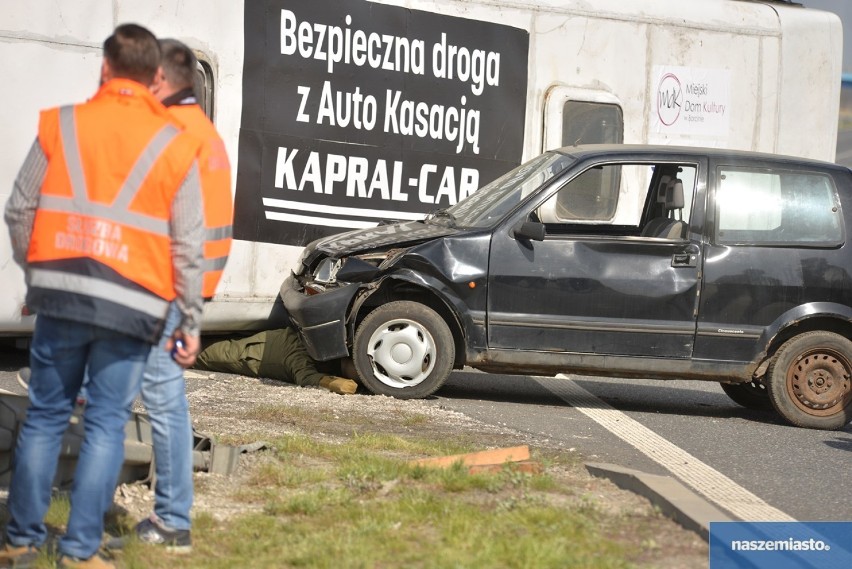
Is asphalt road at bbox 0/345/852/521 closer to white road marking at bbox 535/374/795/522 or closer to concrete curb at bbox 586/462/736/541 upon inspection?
white road marking at bbox 535/374/795/522

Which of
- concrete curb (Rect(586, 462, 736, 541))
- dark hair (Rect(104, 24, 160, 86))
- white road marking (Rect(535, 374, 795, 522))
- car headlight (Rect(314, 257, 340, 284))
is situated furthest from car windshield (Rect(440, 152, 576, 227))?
dark hair (Rect(104, 24, 160, 86))

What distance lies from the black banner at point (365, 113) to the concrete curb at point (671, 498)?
4.47m

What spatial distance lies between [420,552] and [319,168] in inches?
231

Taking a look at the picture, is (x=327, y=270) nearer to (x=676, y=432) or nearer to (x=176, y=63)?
(x=676, y=432)

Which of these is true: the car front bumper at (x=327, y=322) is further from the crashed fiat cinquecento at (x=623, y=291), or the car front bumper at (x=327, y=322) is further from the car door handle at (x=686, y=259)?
the car door handle at (x=686, y=259)

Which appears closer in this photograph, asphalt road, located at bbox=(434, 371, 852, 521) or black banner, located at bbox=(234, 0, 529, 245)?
asphalt road, located at bbox=(434, 371, 852, 521)

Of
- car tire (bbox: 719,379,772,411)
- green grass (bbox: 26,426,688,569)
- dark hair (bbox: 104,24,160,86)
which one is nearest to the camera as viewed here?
dark hair (bbox: 104,24,160,86)

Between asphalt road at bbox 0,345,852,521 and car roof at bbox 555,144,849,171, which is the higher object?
car roof at bbox 555,144,849,171

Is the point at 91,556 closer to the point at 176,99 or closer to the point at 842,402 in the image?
the point at 176,99

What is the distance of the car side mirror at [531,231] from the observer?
880 cm

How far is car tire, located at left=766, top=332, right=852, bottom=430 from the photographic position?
9.20 meters

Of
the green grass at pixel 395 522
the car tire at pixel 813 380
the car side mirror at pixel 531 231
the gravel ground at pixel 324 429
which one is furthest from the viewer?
the car tire at pixel 813 380

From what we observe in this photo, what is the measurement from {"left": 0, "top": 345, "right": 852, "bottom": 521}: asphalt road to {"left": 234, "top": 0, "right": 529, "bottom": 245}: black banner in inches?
66.0

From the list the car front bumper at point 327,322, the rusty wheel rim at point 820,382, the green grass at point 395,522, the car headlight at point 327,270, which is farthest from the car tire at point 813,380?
the green grass at point 395,522
